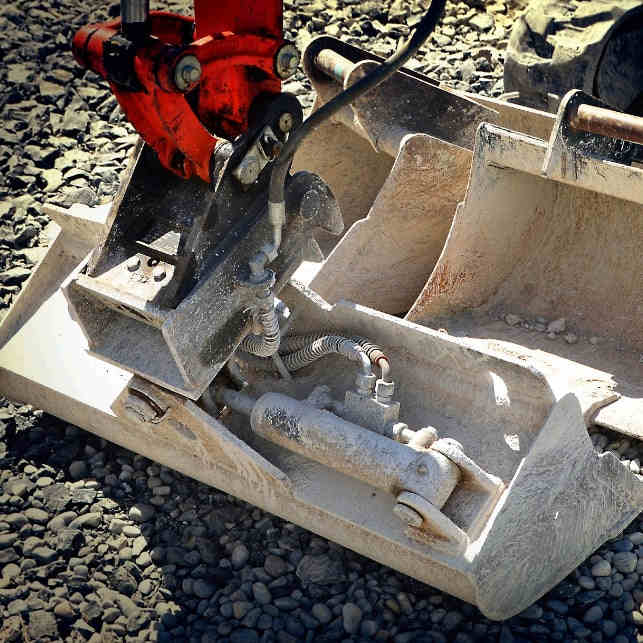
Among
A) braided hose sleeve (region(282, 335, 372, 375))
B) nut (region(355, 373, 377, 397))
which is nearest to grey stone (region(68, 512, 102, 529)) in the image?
braided hose sleeve (region(282, 335, 372, 375))

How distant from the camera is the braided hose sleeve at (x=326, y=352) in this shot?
3.44 meters

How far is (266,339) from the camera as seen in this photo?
346 cm

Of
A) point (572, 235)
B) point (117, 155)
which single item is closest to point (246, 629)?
point (572, 235)

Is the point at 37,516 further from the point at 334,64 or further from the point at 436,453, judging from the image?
the point at 334,64

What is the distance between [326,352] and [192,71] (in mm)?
1159

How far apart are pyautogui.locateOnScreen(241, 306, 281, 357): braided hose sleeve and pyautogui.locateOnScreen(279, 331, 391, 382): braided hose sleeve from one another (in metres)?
0.17

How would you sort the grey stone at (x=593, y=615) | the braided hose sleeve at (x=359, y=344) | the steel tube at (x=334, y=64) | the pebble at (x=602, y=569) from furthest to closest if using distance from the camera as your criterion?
1. the steel tube at (x=334, y=64)
2. the braided hose sleeve at (x=359, y=344)
3. the pebble at (x=602, y=569)
4. the grey stone at (x=593, y=615)

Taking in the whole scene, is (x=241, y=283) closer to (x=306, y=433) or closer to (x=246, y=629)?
(x=306, y=433)

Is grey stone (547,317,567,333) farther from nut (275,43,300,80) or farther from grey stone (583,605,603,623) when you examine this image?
nut (275,43,300,80)

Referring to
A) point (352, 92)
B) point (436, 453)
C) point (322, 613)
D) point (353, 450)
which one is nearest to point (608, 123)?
point (352, 92)

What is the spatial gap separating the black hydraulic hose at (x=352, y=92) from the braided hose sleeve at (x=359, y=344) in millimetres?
654

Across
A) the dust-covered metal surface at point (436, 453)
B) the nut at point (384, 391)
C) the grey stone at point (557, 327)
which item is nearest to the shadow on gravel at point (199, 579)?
the dust-covered metal surface at point (436, 453)

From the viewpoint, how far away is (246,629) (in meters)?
3.32

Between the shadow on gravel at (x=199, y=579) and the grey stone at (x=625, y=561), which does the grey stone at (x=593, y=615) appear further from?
the grey stone at (x=625, y=561)
